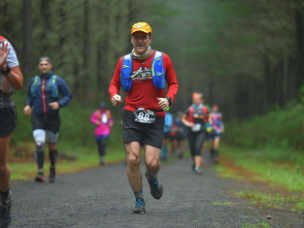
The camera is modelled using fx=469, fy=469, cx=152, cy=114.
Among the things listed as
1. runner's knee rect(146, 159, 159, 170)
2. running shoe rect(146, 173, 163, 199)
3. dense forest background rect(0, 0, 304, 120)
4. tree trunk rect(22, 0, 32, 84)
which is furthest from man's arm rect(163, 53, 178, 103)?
tree trunk rect(22, 0, 32, 84)

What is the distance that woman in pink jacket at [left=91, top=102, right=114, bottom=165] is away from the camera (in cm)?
1532

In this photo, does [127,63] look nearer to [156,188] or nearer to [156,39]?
[156,188]

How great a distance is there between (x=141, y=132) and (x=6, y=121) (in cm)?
181

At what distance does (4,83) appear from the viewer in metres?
4.83

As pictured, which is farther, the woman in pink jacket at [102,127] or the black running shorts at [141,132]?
the woman in pink jacket at [102,127]

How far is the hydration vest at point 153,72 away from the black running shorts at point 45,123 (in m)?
3.53

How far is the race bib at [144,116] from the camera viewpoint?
5941mm

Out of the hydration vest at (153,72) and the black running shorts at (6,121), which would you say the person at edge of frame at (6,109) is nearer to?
the black running shorts at (6,121)

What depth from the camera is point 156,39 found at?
1918 inches

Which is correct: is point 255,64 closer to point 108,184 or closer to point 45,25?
point 45,25

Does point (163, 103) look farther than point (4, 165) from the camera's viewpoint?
Yes

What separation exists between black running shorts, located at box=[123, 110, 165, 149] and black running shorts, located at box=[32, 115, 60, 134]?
353 cm

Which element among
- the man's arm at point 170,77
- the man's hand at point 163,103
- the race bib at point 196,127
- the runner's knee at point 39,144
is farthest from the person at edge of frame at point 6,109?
the race bib at point 196,127

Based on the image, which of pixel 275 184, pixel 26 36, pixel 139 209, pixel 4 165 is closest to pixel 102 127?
pixel 26 36
